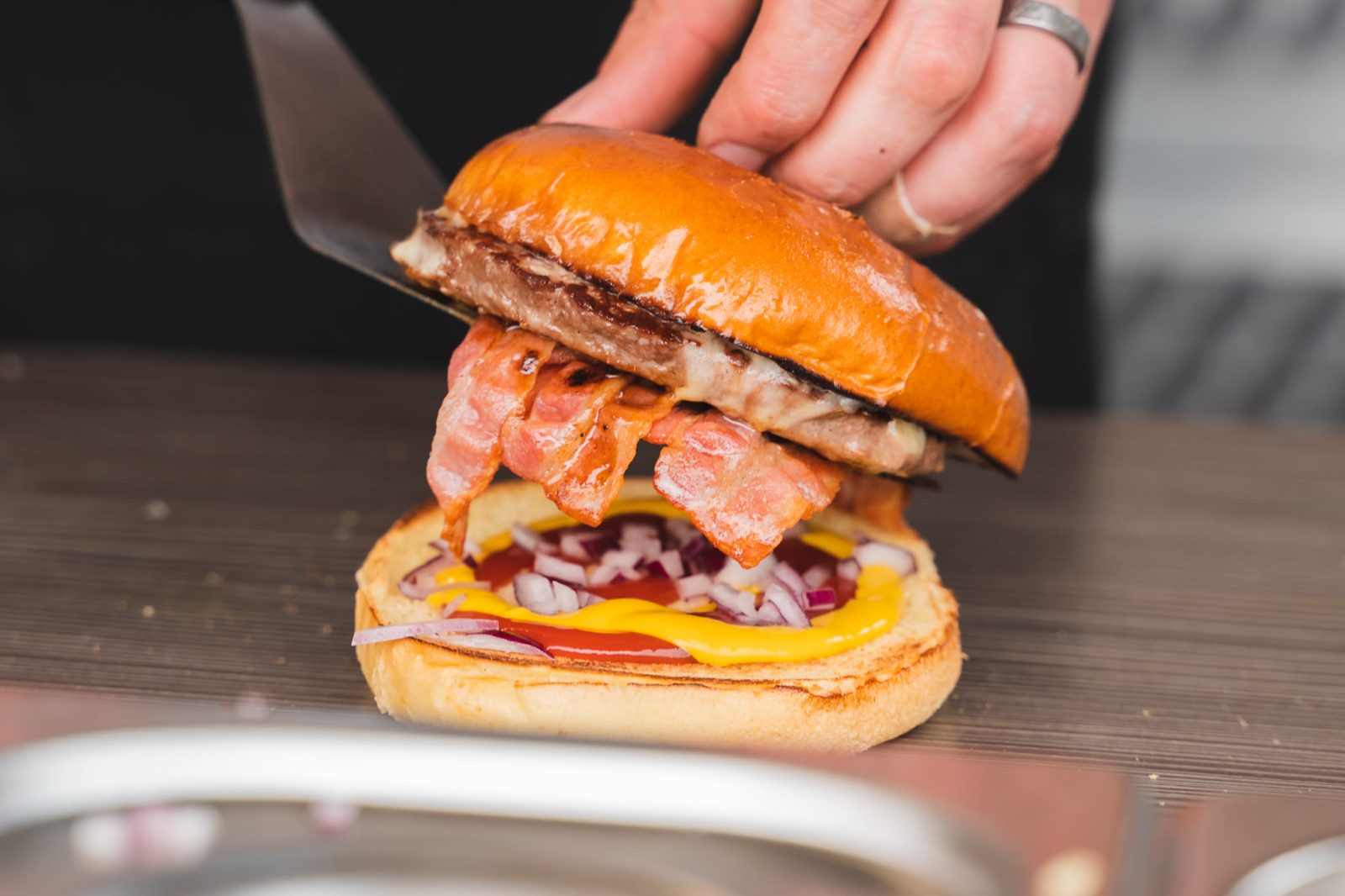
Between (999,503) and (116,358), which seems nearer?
(999,503)

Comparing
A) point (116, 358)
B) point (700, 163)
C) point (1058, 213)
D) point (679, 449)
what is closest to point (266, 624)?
point (679, 449)

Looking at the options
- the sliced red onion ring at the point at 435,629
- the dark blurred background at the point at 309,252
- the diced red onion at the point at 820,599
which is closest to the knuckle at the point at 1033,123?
the diced red onion at the point at 820,599

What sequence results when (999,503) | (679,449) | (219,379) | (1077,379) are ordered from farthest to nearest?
(1077,379) < (219,379) < (999,503) < (679,449)

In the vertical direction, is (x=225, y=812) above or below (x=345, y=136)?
above

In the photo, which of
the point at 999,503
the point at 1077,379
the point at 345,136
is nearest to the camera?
the point at 345,136

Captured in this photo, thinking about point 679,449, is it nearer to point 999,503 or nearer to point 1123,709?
point 1123,709

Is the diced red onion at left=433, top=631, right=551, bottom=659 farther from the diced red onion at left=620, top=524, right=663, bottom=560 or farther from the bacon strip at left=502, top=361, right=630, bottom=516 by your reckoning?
the diced red onion at left=620, top=524, right=663, bottom=560

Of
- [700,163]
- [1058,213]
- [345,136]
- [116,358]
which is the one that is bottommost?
[116,358]
